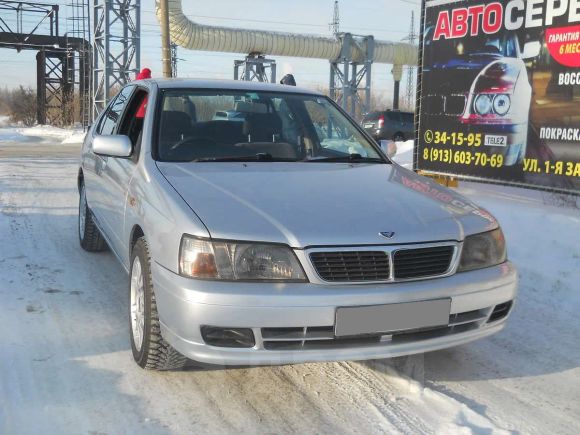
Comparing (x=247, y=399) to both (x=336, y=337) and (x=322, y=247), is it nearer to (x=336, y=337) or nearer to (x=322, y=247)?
(x=336, y=337)

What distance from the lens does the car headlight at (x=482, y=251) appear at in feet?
9.57

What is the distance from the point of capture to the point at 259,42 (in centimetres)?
2358

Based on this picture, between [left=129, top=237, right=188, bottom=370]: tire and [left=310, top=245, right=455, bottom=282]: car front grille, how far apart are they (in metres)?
0.87

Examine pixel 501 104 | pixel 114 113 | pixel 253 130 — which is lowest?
pixel 253 130

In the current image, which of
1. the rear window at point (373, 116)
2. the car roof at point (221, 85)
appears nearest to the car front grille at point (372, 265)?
the car roof at point (221, 85)

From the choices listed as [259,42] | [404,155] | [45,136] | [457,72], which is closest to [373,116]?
[259,42]

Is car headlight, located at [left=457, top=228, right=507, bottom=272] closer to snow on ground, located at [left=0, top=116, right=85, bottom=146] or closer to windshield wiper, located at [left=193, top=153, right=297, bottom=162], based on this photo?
windshield wiper, located at [left=193, top=153, right=297, bottom=162]

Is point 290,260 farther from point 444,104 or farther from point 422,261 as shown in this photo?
point 444,104

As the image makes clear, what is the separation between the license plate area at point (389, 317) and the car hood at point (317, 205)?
0.29m

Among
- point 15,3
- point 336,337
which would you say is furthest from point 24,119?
point 336,337

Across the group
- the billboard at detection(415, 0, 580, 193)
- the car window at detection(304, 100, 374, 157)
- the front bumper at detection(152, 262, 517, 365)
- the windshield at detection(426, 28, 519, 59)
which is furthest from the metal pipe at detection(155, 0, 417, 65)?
the front bumper at detection(152, 262, 517, 365)

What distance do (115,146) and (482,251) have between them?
221cm

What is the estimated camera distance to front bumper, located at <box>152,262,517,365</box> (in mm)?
2533

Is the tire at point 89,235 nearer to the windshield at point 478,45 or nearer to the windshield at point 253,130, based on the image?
the windshield at point 253,130
